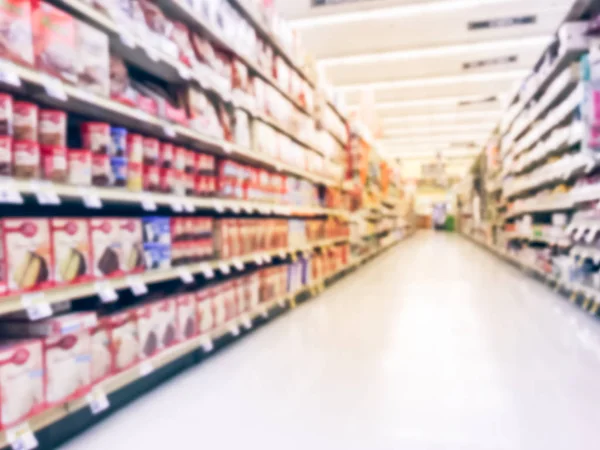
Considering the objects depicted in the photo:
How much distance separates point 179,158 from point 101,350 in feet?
3.42

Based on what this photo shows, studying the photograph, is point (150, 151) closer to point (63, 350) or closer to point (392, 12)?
point (63, 350)

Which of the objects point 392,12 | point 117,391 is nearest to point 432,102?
point 392,12

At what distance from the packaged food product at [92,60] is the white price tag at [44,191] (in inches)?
17.2

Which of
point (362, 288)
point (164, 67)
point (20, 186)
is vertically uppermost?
point (164, 67)

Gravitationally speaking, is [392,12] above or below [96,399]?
above

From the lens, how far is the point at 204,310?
9.14ft

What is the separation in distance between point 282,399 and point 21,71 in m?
1.62

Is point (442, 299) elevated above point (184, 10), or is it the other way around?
point (184, 10)

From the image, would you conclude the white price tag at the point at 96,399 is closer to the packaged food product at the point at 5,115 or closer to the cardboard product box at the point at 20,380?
the cardboard product box at the point at 20,380

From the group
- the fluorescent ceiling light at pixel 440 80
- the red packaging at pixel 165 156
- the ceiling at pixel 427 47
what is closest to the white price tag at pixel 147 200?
the red packaging at pixel 165 156

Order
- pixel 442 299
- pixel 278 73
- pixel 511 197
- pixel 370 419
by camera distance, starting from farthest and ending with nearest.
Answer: pixel 511 197
pixel 442 299
pixel 278 73
pixel 370 419

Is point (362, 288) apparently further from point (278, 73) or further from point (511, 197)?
point (511, 197)

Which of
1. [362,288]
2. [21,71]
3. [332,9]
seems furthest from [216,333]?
[332,9]

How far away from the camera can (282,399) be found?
2232 mm
